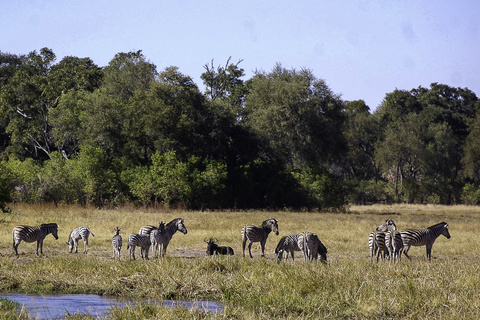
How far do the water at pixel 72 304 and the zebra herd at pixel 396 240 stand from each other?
8221 millimetres

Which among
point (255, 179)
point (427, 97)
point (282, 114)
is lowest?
point (255, 179)

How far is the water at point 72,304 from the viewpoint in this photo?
39.2 feet

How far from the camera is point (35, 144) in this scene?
58375 millimetres

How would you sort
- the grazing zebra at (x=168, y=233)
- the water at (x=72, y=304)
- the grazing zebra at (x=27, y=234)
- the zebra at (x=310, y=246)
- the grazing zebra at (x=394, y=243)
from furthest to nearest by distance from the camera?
the grazing zebra at (x=27, y=234) → the grazing zebra at (x=168, y=233) → the grazing zebra at (x=394, y=243) → the zebra at (x=310, y=246) → the water at (x=72, y=304)

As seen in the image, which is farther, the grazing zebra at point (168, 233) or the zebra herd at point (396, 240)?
the grazing zebra at point (168, 233)

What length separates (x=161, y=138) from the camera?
48.6 m

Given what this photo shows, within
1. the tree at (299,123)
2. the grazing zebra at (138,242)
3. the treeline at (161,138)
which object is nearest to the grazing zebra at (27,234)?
the grazing zebra at (138,242)

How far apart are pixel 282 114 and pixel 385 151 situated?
2619cm

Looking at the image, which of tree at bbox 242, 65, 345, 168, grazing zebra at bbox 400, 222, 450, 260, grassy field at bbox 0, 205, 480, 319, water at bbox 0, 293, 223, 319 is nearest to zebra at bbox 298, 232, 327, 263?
grassy field at bbox 0, 205, 480, 319

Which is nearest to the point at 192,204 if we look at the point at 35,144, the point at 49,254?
the point at 35,144

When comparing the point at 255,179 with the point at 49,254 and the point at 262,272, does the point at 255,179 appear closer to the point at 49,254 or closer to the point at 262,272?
the point at 49,254

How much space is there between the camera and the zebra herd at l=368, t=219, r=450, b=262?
785 inches

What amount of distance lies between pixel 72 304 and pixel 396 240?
1065cm

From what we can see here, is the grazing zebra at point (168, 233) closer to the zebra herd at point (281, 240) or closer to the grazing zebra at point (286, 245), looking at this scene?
the zebra herd at point (281, 240)
